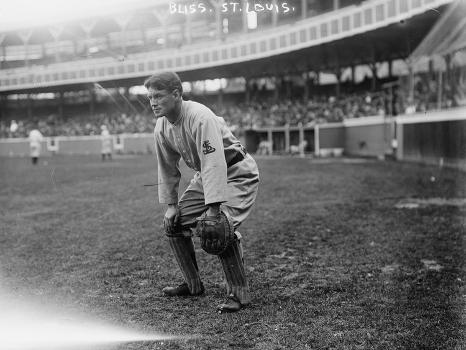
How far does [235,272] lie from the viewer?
371 centimetres

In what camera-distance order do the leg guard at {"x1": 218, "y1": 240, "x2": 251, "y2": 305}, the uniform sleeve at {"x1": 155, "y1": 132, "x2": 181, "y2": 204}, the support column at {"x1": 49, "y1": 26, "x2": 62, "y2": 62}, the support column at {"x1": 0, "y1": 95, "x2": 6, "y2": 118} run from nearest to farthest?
1. the leg guard at {"x1": 218, "y1": 240, "x2": 251, "y2": 305}
2. the uniform sleeve at {"x1": 155, "y1": 132, "x2": 181, "y2": 204}
3. the support column at {"x1": 49, "y1": 26, "x2": 62, "y2": 62}
4. the support column at {"x1": 0, "y1": 95, "x2": 6, "y2": 118}

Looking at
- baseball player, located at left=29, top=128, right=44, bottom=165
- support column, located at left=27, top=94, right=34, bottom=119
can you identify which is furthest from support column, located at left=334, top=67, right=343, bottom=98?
support column, located at left=27, top=94, right=34, bottom=119

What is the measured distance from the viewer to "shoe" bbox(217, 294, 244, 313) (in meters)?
3.58

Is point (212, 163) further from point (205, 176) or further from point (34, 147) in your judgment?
point (34, 147)

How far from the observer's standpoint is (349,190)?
37.2 feet

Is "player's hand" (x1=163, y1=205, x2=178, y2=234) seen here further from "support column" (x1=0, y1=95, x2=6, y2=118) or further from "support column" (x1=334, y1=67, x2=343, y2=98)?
"support column" (x1=0, y1=95, x2=6, y2=118)

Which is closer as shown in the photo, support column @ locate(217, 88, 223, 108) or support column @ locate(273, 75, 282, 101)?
support column @ locate(273, 75, 282, 101)

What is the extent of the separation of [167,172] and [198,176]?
0.22 m

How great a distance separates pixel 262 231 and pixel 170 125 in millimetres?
3552

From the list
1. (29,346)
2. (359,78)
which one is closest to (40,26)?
(359,78)

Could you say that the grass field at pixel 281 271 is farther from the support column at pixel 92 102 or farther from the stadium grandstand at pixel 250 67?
the support column at pixel 92 102

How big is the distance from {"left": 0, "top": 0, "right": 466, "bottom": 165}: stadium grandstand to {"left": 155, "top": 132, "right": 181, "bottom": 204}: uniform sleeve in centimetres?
1122

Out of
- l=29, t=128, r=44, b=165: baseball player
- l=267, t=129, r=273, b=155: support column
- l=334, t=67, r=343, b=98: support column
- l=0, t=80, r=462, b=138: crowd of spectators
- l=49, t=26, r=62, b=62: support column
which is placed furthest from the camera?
l=49, t=26, r=62, b=62: support column

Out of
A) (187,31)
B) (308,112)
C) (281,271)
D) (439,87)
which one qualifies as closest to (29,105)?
(187,31)
